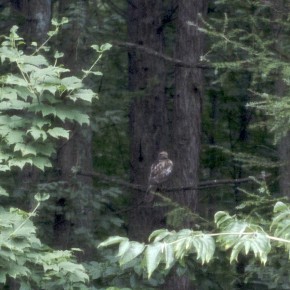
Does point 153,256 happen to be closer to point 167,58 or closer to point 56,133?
point 56,133

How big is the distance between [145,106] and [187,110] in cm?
376

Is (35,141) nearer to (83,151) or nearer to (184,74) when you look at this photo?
(184,74)

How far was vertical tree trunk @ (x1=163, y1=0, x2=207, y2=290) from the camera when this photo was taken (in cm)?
1305

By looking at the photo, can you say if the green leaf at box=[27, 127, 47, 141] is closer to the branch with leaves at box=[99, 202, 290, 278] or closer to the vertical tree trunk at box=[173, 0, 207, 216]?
the branch with leaves at box=[99, 202, 290, 278]

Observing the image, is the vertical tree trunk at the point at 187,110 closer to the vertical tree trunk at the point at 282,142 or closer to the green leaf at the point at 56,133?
the vertical tree trunk at the point at 282,142

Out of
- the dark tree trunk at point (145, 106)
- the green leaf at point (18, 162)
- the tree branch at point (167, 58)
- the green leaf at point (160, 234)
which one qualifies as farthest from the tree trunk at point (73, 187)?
the green leaf at point (160, 234)

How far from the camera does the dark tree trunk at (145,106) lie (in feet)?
53.9

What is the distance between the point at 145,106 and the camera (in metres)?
16.8

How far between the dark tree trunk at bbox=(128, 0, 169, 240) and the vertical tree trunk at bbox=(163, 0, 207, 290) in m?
3.04

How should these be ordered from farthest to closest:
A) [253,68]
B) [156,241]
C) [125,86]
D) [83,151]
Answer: [125,86] → [83,151] → [253,68] → [156,241]

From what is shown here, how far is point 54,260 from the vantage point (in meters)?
7.20

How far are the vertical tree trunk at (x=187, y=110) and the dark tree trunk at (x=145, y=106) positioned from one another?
9.97 feet

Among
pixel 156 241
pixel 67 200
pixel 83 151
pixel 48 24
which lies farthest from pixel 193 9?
pixel 156 241

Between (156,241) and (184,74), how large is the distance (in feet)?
29.3
